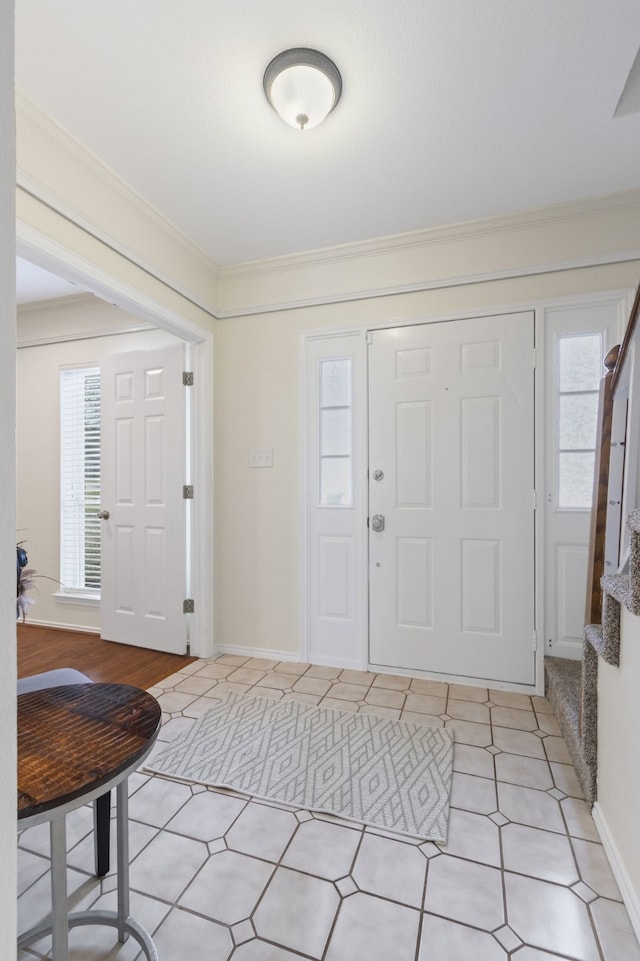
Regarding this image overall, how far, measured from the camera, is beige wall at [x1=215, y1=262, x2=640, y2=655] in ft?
9.55

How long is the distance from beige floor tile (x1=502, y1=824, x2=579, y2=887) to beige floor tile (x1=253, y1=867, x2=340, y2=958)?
1.83 feet

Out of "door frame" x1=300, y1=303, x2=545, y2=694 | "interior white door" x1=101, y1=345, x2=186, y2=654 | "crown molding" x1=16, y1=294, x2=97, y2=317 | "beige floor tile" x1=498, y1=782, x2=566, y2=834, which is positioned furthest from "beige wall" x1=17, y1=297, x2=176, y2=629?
"beige floor tile" x1=498, y1=782, x2=566, y2=834

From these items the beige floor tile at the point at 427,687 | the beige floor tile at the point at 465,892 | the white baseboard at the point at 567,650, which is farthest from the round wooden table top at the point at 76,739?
the white baseboard at the point at 567,650

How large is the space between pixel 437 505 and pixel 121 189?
2326mm

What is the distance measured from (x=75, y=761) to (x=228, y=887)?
75 cm

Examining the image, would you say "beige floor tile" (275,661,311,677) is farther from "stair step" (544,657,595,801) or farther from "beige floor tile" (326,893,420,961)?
"beige floor tile" (326,893,420,961)

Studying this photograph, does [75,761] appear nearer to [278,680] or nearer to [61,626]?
[278,680]

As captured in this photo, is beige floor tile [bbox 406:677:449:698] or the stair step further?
beige floor tile [bbox 406:677:449:698]

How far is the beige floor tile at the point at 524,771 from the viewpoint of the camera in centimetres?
173

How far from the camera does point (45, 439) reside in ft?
12.2

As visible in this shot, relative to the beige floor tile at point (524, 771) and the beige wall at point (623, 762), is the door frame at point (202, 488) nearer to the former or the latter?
the beige floor tile at point (524, 771)

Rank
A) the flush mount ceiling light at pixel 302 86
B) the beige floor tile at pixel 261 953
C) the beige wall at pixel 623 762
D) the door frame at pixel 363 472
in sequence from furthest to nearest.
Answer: the door frame at pixel 363 472 → the flush mount ceiling light at pixel 302 86 → the beige wall at pixel 623 762 → the beige floor tile at pixel 261 953

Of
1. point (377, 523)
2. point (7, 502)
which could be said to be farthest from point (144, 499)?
point (7, 502)

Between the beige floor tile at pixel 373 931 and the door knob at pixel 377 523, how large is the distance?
5.71 ft
